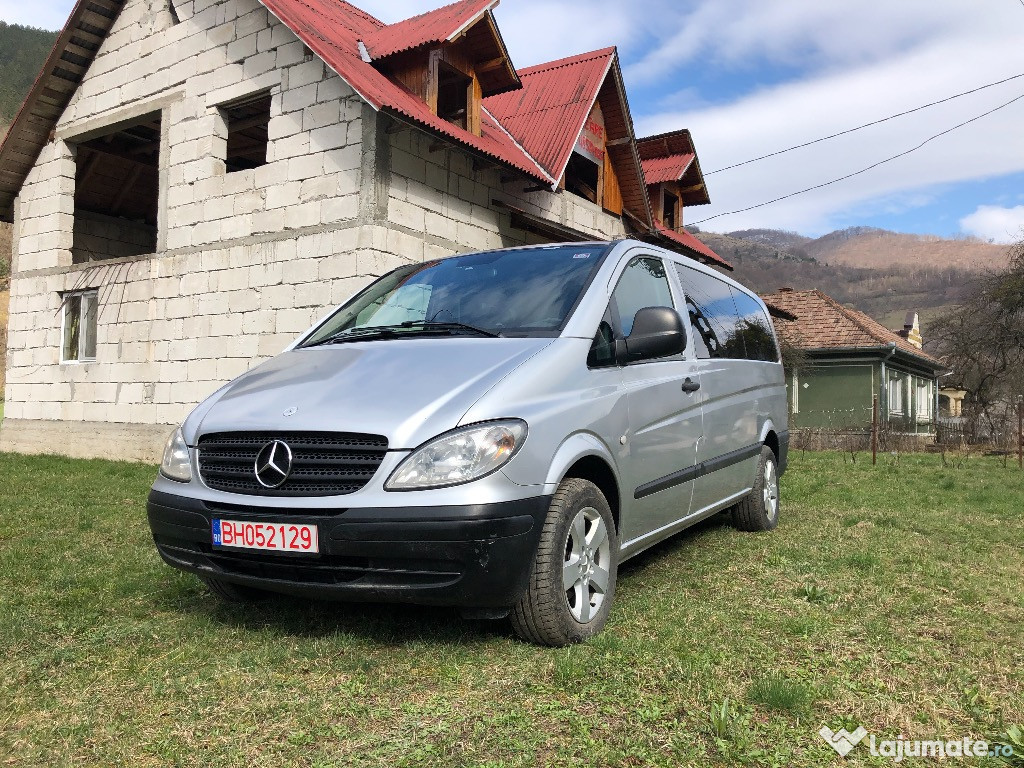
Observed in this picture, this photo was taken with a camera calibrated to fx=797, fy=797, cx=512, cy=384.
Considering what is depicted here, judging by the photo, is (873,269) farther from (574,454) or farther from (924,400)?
(574,454)

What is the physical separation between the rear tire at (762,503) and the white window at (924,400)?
30.1 metres

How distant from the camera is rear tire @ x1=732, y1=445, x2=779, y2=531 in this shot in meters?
6.05

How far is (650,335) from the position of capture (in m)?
3.77

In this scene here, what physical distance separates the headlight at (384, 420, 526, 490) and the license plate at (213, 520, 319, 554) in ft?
1.27

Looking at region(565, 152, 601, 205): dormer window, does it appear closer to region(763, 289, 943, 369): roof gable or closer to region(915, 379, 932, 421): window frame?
region(763, 289, 943, 369): roof gable

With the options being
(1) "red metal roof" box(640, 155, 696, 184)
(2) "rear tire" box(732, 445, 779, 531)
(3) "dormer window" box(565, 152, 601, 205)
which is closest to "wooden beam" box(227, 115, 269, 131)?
(3) "dormer window" box(565, 152, 601, 205)

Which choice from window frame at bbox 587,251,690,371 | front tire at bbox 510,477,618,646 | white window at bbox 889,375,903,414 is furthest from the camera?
white window at bbox 889,375,903,414

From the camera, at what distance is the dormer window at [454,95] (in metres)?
12.2

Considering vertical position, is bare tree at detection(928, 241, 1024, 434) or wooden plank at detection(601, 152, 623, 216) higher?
wooden plank at detection(601, 152, 623, 216)

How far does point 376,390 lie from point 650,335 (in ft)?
4.39

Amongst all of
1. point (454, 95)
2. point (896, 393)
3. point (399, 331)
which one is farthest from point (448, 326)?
point (896, 393)

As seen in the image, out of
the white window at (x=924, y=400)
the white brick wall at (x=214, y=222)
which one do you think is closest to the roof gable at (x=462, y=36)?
the white brick wall at (x=214, y=222)

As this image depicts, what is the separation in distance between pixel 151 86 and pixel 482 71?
18.2 ft

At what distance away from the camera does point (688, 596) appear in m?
4.18
